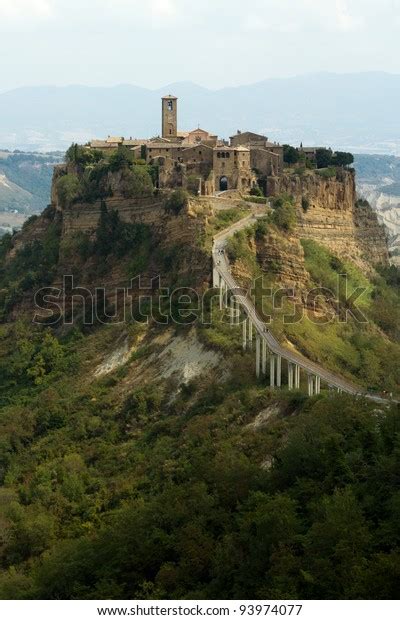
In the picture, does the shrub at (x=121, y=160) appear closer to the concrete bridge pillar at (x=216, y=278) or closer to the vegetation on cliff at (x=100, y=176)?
the vegetation on cliff at (x=100, y=176)

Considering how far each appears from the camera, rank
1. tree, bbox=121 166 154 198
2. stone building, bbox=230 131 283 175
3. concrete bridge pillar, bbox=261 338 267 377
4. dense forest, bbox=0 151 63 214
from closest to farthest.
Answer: concrete bridge pillar, bbox=261 338 267 377 → tree, bbox=121 166 154 198 → stone building, bbox=230 131 283 175 → dense forest, bbox=0 151 63 214

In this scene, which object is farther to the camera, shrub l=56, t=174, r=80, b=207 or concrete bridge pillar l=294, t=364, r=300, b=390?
shrub l=56, t=174, r=80, b=207

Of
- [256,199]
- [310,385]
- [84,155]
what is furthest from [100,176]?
[310,385]

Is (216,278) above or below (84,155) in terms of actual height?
below

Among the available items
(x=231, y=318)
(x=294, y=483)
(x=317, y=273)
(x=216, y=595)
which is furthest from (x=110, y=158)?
(x=216, y=595)

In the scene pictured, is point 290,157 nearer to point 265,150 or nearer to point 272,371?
point 265,150

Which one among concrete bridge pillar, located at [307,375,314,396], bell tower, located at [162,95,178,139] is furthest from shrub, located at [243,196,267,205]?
concrete bridge pillar, located at [307,375,314,396]

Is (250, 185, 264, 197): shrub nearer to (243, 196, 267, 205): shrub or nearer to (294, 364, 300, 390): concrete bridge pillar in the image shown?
(243, 196, 267, 205): shrub
